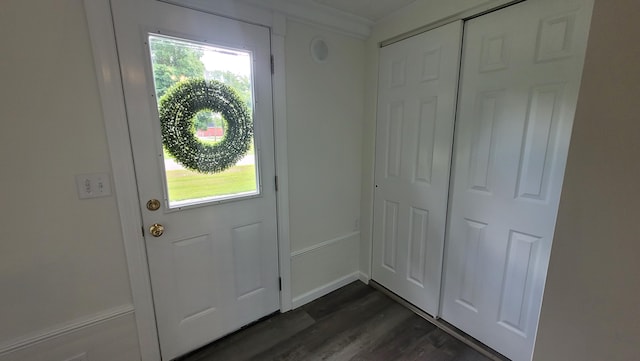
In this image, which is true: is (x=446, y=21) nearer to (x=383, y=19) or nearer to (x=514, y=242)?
(x=383, y=19)

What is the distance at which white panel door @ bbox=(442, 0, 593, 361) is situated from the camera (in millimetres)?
1235

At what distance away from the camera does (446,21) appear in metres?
1.59

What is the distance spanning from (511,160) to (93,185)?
219 cm

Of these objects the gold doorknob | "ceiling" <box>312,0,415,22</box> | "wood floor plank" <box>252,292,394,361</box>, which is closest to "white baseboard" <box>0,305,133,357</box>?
the gold doorknob

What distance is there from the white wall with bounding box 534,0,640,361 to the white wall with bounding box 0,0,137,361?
5.88ft

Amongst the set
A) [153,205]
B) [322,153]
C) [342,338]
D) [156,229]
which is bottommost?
[342,338]

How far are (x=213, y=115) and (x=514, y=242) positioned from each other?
75.3 inches

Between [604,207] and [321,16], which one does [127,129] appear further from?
[604,207]

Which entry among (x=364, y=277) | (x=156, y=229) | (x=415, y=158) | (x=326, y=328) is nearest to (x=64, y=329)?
(x=156, y=229)

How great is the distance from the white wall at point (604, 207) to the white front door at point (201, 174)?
4.92ft

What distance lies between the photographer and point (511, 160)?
1424 millimetres

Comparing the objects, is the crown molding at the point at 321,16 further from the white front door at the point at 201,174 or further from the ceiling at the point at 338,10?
the white front door at the point at 201,174

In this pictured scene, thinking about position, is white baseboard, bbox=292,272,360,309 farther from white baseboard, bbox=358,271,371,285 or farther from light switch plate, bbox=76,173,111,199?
light switch plate, bbox=76,173,111,199

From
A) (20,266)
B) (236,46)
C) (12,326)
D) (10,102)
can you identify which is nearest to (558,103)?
(236,46)
